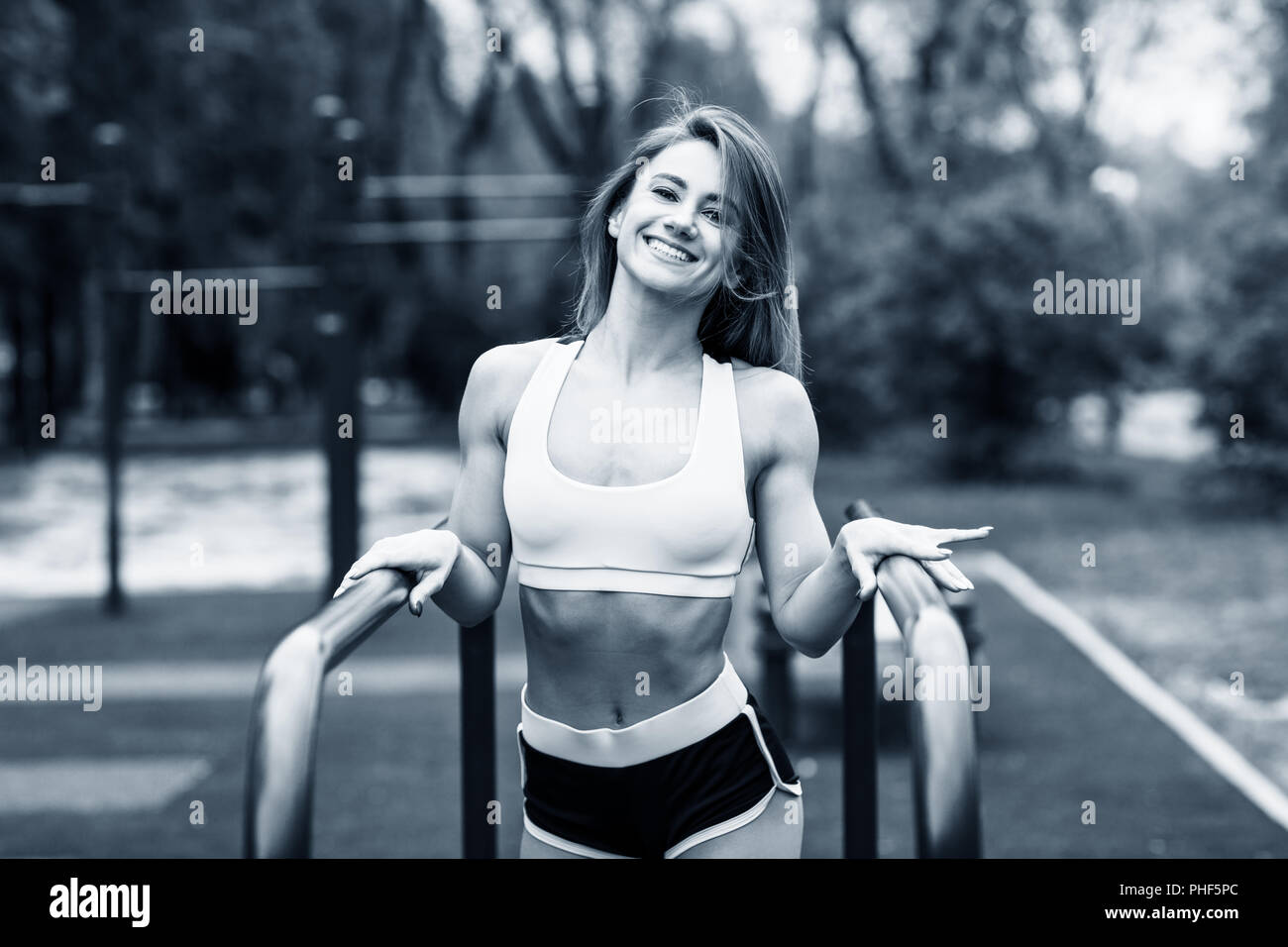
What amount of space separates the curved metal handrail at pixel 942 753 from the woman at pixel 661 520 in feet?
1.07

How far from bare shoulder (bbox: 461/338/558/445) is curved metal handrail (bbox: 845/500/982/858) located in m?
0.71

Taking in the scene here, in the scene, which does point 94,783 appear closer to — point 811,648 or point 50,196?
point 811,648

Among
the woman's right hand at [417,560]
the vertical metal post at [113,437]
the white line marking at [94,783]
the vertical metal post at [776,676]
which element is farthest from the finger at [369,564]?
the vertical metal post at [113,437]

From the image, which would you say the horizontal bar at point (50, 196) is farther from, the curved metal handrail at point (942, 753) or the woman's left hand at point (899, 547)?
the curved metal handrail at point (942, 753)

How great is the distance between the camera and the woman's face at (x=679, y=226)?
194cm

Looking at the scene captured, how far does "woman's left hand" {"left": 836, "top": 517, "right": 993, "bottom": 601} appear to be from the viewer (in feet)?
5.51

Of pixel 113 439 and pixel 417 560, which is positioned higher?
pixel 113 439

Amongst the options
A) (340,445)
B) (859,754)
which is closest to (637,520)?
(859,754)

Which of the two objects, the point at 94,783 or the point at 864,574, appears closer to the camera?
the point at 864,574

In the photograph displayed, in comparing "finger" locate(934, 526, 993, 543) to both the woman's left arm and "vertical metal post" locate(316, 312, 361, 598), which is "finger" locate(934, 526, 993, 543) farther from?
"vertical metal post" locate(316, 312, 361, 598)

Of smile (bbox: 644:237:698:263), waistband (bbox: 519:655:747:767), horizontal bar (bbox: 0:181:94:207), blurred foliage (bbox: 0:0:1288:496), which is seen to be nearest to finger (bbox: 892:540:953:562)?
waistband (bbox: 519:655:747:767)

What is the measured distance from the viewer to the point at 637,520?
1840 millimetres

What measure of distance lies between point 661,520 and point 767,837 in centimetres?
49
